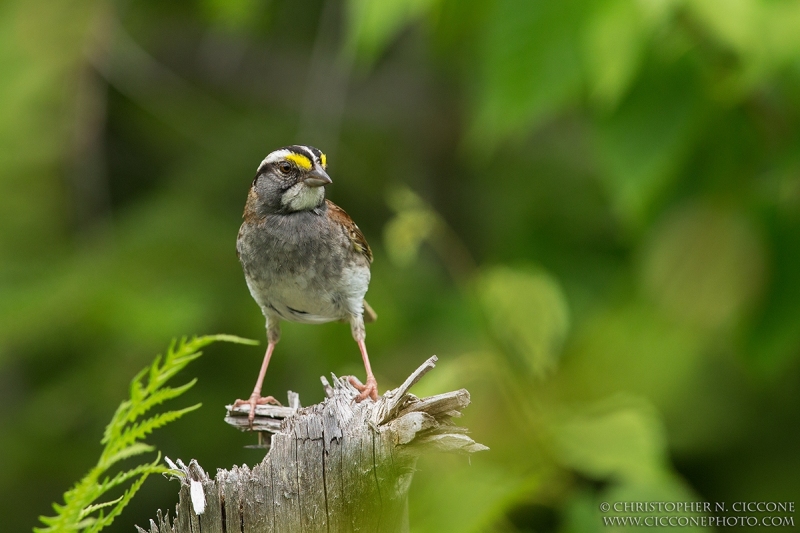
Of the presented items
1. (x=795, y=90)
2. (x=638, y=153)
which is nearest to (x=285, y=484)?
(x=638, y=153)

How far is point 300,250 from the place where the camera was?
171 inches

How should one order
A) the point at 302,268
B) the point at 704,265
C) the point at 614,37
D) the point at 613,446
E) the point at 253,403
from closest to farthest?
the point at 613,446, the point at 253,403, the point at 614,37, the point at 302,268, the point at 704,265

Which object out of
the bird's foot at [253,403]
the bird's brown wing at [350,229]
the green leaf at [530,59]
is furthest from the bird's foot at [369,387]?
the green leaf at [530,59]

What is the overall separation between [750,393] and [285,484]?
533 centimetres

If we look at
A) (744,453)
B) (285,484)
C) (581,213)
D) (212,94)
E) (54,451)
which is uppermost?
(212,94)

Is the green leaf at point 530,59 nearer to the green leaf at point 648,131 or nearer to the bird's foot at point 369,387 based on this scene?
the green leaf at point 648,131

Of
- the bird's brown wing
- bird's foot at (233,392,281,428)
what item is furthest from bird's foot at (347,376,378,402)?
the bird's brown wing

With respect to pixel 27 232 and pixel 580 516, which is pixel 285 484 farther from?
pixel 27 232

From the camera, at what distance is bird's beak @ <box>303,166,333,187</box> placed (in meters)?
4.33

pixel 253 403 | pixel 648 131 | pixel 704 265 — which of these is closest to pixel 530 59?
pixel 648 131

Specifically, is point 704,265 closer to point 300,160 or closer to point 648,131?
point 648,131

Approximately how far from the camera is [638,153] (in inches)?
191

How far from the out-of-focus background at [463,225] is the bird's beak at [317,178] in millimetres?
426

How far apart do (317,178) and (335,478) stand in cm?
191
